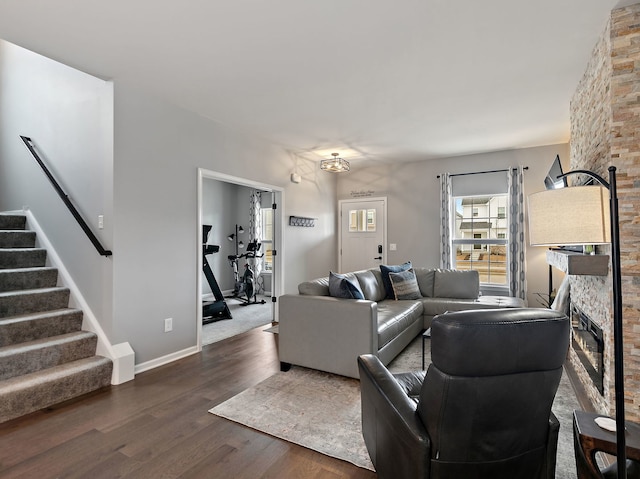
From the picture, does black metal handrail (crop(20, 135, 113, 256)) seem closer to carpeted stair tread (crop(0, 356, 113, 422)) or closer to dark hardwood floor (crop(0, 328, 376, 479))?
carpeted stair tread (crop(0, 356, 113, 422))

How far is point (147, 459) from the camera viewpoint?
1.94 metres

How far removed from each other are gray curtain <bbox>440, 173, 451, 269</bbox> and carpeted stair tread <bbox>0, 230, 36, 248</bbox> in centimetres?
569

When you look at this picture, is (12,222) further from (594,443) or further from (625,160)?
(625,160)

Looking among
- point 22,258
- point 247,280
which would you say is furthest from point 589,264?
point 247,280

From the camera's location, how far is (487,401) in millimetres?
1201

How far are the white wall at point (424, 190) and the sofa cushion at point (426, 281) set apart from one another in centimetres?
104

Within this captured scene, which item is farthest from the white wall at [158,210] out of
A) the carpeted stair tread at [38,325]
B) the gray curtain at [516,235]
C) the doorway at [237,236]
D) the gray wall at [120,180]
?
Answer: the gray curtain at [516,235]

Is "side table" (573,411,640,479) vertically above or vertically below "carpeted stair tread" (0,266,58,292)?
below

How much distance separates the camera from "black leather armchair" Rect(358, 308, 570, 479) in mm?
1161

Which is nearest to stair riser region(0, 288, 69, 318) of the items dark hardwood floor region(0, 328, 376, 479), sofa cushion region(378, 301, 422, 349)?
dark hardwood floor region(0, 328, 376, 479)

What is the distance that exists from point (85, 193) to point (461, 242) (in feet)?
17.7

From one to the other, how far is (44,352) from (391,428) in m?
2.87

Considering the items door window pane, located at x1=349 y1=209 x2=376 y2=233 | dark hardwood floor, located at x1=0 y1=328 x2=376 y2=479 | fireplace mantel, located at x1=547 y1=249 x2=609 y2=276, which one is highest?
door window pane, located at x1=349 y1=209 x2=376 y2=233

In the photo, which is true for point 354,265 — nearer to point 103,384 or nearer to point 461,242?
point 461,242
